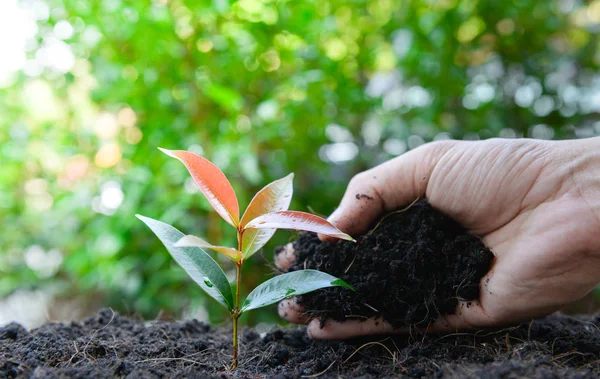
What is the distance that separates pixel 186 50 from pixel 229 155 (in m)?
0.46

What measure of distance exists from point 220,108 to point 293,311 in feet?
2.94

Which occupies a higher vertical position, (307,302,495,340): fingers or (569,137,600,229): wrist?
(569,137,600,229): wrist

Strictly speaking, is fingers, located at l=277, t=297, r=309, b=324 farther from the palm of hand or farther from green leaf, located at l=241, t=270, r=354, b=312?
the palm of hand

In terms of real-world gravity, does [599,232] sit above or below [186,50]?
below

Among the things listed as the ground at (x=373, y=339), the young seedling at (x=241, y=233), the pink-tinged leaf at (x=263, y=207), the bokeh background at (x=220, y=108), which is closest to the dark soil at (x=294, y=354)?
the ground at (x=373, y=339)

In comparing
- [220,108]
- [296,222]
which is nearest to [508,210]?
[296,222]

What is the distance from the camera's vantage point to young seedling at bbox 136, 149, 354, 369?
2.43 ft

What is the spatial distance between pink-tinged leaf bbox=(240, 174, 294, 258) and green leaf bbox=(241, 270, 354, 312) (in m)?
0.07

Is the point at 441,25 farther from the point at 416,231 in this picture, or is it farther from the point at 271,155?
the point at 416,231

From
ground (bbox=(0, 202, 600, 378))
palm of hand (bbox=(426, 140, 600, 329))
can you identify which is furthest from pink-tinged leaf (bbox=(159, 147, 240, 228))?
palm of hand (bbox=(426, 140, 600, 329))

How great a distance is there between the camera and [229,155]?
1.40 m

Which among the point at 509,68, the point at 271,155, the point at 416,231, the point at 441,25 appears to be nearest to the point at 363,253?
the point at 416,231

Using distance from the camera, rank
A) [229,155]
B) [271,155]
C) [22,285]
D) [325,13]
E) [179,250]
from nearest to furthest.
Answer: [179,250] → [229,155] → [271,155] → [325,13] → [22,285]

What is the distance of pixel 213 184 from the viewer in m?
0.77
